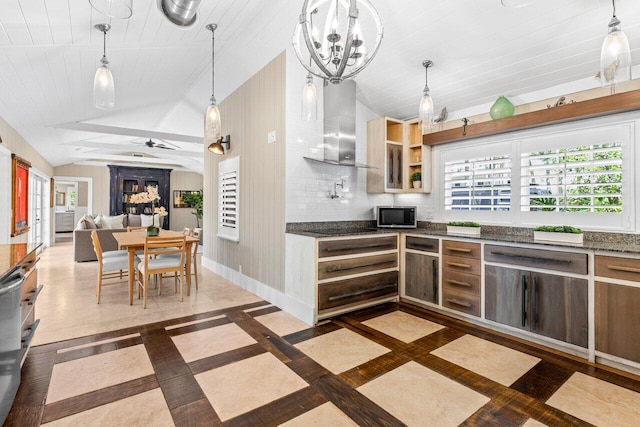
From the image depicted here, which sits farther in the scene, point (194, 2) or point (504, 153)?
point (504, 153)

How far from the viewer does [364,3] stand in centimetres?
141

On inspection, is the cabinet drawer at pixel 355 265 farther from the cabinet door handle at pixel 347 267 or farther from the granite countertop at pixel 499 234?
the granite countertop at pixel 499 234

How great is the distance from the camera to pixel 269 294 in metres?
3.84

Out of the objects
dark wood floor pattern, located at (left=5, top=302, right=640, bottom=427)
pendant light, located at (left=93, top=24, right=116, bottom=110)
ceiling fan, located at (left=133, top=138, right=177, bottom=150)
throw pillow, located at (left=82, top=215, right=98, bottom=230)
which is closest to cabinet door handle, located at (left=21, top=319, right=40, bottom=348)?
dark wood floor pattern, located at (left=5, top=302, right=640, bottom=427)

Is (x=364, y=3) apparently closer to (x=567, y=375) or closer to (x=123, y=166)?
(x=567, y=375)

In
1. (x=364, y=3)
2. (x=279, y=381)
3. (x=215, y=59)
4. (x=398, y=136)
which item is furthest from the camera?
(x=398, y=136)

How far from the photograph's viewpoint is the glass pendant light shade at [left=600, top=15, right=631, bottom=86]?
171cm

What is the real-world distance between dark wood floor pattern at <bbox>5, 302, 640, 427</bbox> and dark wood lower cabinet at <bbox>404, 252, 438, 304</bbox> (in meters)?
0.42

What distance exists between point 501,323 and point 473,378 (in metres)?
0.96

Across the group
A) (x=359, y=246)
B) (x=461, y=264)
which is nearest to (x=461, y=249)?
(x=461, y=264)

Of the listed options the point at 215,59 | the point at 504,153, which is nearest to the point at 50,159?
the point at 215,59

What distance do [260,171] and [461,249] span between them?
2473mm

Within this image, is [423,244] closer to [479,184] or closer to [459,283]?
[459,283]

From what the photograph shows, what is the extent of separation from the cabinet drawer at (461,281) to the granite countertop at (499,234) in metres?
0.38
